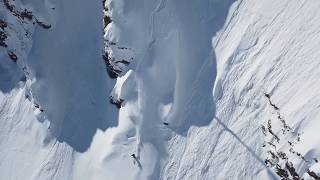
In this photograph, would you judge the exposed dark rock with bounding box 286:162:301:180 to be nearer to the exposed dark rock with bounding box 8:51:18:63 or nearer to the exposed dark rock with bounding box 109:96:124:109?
the exposed dark rock with bounding box 109:96:124:109

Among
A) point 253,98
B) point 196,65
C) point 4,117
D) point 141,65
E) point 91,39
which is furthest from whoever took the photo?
point 4,117

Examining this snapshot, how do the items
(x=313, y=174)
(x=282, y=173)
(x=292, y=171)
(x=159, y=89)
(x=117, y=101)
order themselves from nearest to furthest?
(x=313, y=174) → (x=292, y=171) → (x=282, y=173) → (x=159, y=89) → (x=117, y=101)

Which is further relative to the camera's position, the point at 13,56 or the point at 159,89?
the point at 13,56

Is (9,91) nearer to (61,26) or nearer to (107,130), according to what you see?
(61,26)

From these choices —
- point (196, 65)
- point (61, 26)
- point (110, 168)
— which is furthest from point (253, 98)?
point (61, 26)

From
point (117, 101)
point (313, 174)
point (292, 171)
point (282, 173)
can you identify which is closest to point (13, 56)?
point (117, 101)

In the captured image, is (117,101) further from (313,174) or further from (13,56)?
(313,174)

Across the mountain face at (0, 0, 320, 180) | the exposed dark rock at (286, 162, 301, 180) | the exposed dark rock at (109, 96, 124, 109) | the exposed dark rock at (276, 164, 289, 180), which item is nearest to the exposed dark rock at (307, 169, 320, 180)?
the mountain face at (0, 0, 320, 180)

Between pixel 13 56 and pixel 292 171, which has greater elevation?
pixel 292 171

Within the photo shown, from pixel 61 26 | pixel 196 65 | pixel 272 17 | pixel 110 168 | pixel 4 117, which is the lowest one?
pixel 4 117
